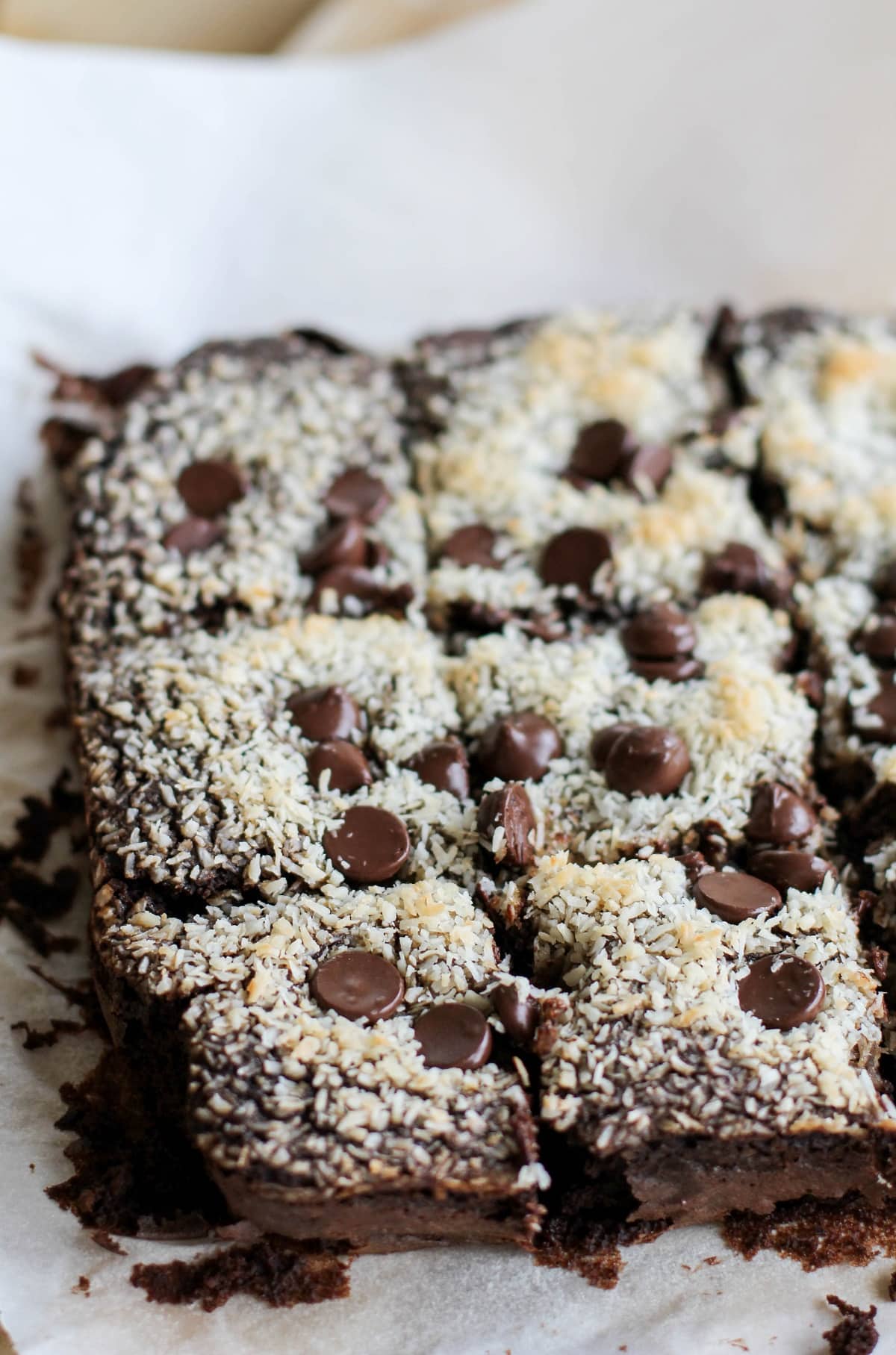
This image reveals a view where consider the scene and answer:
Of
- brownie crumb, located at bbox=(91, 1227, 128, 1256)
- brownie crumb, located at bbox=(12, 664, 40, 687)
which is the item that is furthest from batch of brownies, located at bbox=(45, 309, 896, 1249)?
brownie crumb, located at bbox=(12, 664, 40, 687)

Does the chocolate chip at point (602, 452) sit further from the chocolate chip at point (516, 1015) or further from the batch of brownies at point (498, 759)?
the chocolate chip at point (516, 1015)

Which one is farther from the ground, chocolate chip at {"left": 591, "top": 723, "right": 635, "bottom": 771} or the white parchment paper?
the white parchment paper

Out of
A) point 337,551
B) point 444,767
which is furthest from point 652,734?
point 337,551

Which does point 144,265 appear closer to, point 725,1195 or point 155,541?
point 155,541

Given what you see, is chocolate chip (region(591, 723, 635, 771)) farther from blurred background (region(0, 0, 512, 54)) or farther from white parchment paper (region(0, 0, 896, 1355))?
blurred background (region(0, 0, 512, 54))

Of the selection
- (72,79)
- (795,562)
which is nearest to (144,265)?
(72,79)

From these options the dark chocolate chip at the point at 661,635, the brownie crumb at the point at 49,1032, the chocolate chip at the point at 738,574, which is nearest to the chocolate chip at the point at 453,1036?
the brownie crumb at the point at 49,1032

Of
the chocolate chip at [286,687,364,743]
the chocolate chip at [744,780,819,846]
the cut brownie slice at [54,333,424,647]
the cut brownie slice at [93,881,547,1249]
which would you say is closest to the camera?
the cut brownie slice at [93,881,547,1249]
